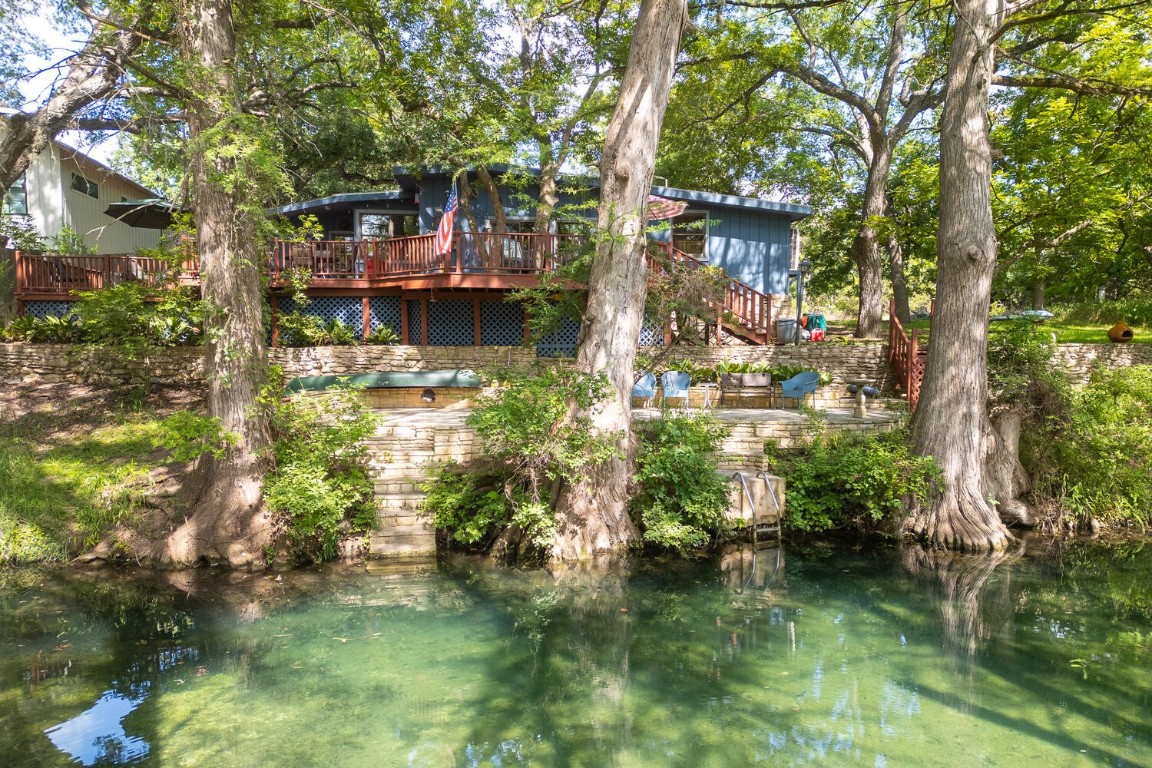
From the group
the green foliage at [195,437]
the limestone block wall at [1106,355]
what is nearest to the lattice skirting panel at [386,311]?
the green foliage at [195,437]

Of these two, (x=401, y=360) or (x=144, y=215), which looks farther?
(x=144, y=215)

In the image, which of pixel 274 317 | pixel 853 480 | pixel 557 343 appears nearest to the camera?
pixel 853 480

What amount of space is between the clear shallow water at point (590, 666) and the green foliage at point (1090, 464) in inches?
53.5

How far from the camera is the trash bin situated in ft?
53.8

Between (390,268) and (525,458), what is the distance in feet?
28.7

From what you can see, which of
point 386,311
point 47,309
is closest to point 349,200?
point 386,311

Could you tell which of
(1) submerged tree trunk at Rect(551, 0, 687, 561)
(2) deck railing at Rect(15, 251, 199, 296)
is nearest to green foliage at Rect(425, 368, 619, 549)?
(1) submerged tree trunk at Rect(551, 0, 687, 561)

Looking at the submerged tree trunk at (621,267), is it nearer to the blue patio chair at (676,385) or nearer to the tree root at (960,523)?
the blue patio chair at (676,385)

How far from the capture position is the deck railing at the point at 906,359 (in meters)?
Result: 12.6

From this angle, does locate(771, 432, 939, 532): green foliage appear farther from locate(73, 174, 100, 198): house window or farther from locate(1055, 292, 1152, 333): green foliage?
locate(73, 174, 100, 198): house window

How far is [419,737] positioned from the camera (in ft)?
16.4

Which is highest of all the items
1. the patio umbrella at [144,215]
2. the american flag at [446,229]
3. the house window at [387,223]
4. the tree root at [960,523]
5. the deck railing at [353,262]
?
the house window at [387,223]

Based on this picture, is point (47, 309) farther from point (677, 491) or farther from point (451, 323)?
point (677, 491)

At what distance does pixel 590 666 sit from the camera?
6.18 metres
